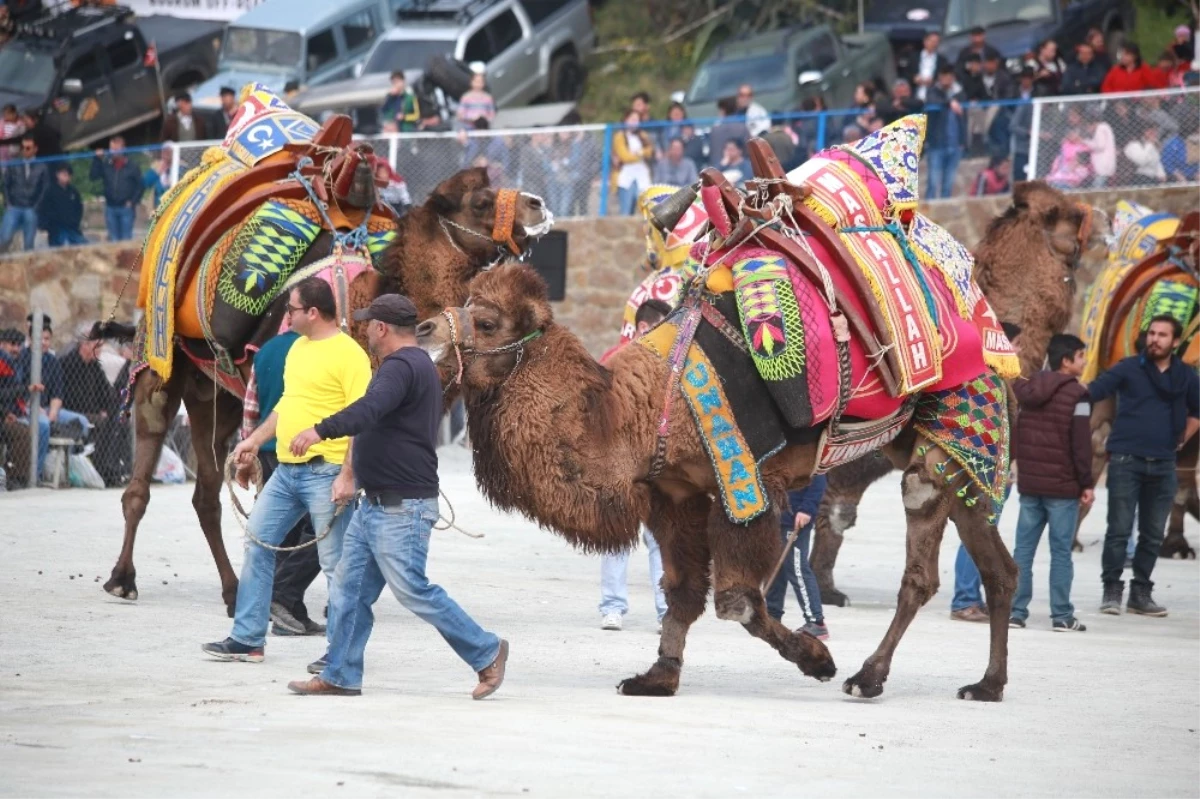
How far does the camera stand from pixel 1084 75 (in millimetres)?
22016

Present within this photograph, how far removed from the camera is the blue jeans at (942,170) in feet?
69.1

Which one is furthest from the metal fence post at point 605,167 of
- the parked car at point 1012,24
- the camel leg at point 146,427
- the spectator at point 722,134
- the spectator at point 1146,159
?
the camel leg at point 146,427

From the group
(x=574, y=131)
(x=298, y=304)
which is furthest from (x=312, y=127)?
(x=574, y=131)

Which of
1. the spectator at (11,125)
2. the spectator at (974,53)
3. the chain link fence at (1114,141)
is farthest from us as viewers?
the spectator at (11,125)

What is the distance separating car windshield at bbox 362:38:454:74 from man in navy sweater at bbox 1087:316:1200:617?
16.2m

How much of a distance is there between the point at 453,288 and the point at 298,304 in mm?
1804

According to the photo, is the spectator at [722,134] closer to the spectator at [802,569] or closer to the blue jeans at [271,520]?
the spectator at [802,569]

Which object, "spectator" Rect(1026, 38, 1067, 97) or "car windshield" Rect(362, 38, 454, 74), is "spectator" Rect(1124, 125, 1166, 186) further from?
"car windshield" Rect(362, 38, 454, 74)

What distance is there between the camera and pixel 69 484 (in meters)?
16.5

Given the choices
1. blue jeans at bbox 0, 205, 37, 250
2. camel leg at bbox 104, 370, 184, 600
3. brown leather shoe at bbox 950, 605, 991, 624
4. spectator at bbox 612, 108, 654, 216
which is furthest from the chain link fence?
camel leg at bbox 104, 370, 184, 600

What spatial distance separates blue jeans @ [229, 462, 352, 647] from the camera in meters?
8.59

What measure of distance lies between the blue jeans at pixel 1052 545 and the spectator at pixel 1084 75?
1108cm

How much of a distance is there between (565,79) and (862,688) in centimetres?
2233

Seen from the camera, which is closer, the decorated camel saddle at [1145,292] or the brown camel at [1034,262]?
the brown camel at [1034,262]
